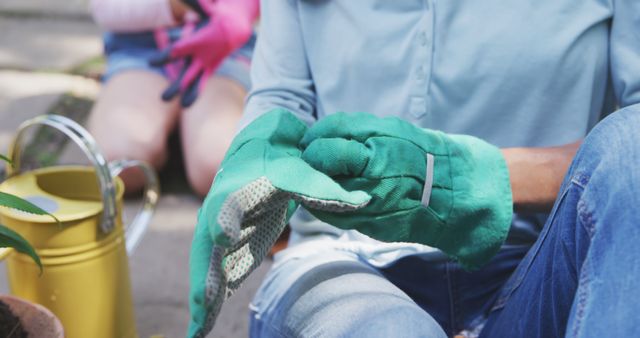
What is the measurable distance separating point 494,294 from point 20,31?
109 inches

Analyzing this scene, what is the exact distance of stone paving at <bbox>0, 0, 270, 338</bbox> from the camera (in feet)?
5.41

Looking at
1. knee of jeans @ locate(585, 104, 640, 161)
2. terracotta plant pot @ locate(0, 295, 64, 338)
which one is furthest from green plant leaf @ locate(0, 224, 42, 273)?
knee of jeans @ locate(585, 104, 640, 161)

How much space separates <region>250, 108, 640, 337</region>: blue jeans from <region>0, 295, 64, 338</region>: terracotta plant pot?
0.86ft

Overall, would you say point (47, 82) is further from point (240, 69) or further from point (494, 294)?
point (494, 294)

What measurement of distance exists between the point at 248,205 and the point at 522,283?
388mm

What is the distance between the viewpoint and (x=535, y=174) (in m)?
1.07

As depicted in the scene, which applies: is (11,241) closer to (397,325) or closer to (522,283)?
(397,325)

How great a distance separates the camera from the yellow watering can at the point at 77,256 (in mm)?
1242

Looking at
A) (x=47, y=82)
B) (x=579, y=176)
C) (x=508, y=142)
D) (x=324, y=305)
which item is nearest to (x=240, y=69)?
(x=47, y=82)

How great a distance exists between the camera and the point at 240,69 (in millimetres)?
2352

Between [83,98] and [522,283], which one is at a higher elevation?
[522,283]

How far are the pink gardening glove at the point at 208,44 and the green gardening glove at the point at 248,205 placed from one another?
123 centimetres

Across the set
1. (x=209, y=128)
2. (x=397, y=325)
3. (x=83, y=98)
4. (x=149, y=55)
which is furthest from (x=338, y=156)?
(x=83, y=98)

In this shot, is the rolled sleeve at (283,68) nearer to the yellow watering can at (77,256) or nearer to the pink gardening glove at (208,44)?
the yellow watering can at (77,256)
